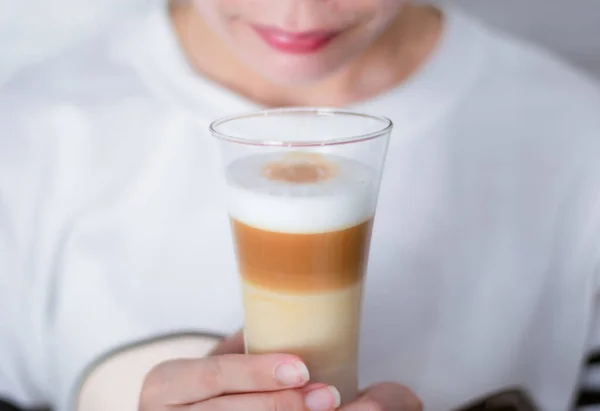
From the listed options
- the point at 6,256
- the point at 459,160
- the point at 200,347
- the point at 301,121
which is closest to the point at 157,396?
the point at 200,347

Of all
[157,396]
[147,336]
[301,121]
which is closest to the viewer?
[157,396]

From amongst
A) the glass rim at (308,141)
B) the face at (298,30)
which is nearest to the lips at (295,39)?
the face at (298,30)

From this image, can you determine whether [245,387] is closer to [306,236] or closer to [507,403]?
[306,236]

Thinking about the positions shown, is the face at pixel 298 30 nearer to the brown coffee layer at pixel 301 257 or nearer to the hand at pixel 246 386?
the brown coffee layer at pixel 301 257

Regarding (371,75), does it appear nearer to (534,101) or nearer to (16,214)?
(534,101)

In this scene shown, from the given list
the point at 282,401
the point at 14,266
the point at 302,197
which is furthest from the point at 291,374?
the point at 14,266

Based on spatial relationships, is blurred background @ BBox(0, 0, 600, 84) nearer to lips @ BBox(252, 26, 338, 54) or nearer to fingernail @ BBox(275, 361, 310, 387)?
lips @ BBox(252, 26, 338, 54)

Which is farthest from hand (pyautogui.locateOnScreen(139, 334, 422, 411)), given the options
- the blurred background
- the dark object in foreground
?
the blurred background
